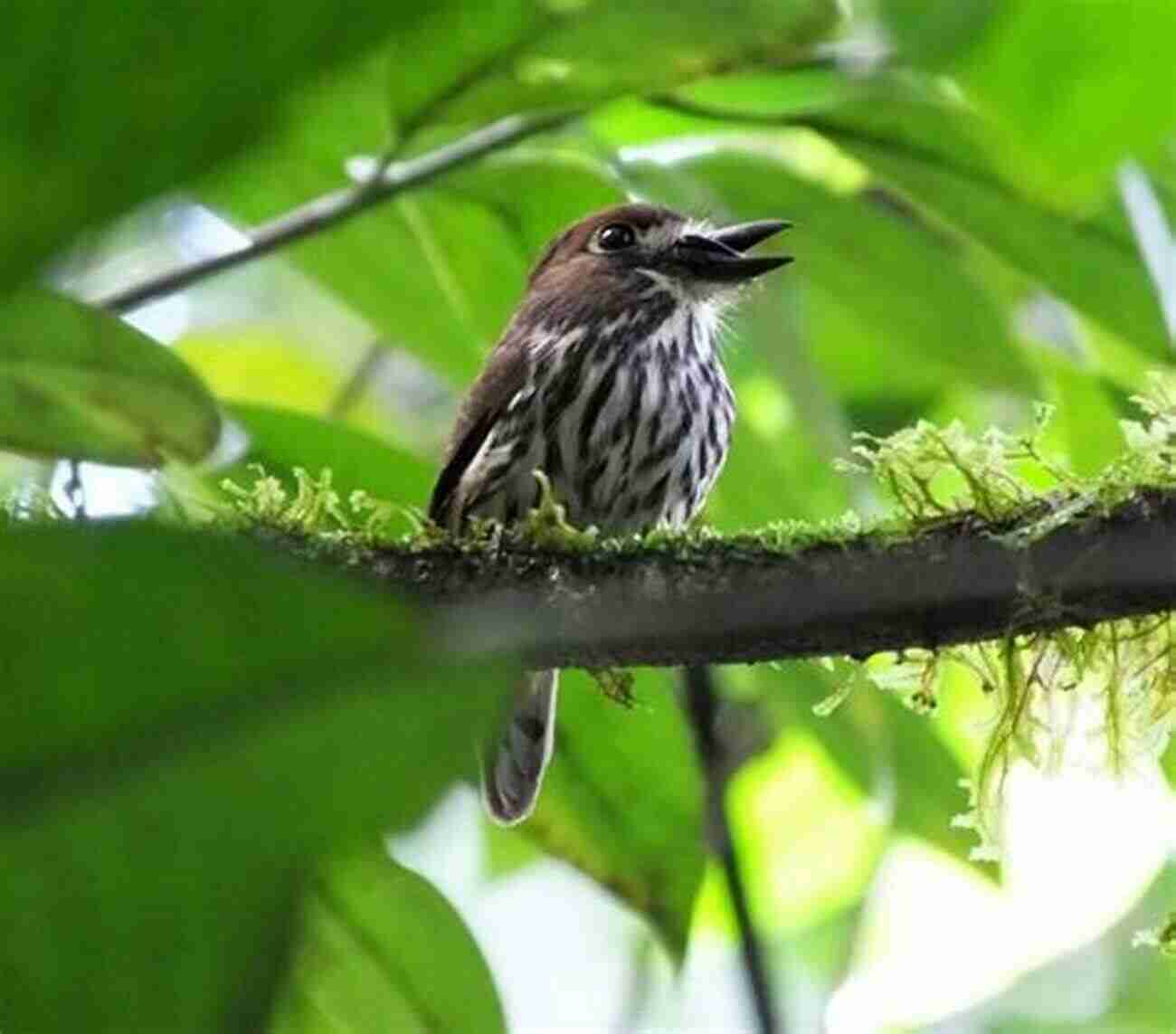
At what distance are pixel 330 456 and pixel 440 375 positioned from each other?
17.1 inches

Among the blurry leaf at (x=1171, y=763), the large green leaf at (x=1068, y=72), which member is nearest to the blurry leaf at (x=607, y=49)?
the large green leaf at (x=1068, y=72)

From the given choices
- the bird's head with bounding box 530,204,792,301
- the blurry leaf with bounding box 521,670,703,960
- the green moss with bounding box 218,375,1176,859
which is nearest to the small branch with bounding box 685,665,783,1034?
the blurry leaf with bounding box 521,670,703,960

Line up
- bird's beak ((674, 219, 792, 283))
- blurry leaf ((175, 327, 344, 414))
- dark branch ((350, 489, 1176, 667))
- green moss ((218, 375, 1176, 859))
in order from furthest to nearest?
blurry leaf ((175, 327, 344, 414)) < bird's beak ((674, 219, 792, 283)) < green moss ((218, 375, 1176, 859)) < dark branch ((350, 489, 1176, 667))

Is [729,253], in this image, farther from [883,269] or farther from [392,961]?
[392,961]

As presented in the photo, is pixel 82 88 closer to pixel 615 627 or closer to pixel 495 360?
pixel 615 627

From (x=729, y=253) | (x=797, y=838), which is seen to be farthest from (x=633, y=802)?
(x=729, y=253)

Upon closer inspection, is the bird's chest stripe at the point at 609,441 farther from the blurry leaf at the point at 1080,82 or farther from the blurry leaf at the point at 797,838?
the blurry leaf at the point at 1080,82

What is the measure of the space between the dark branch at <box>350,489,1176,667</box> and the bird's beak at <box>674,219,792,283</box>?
109 centimetres

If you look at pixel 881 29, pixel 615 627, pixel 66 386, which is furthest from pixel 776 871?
pixel 615 627

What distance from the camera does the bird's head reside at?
3031 millimetres

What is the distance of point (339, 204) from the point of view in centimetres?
195

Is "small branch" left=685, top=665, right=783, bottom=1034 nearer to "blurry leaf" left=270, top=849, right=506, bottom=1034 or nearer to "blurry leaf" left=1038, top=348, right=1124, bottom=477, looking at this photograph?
"blurry leaf" left=270, top=849, right=506, bottom=1034

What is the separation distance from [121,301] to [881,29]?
605 mm

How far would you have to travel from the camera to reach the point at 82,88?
0.25 m
